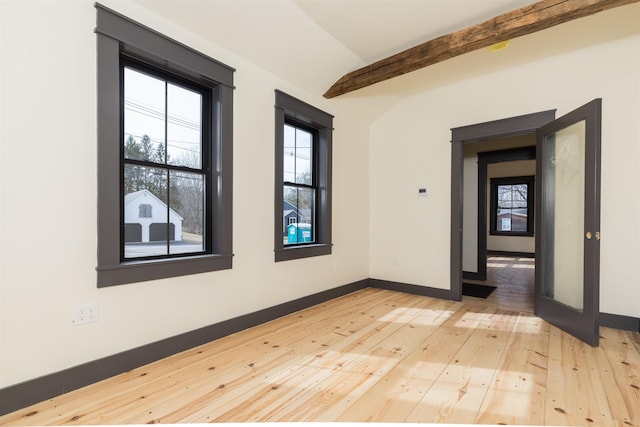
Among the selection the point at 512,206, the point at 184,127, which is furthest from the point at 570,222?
the point at 512,206

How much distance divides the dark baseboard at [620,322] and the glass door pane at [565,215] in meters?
0.44

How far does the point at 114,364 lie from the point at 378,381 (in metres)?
1.75

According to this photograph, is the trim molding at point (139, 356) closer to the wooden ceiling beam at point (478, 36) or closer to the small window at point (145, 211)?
the small window at point (145, 211)

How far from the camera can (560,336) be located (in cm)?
283

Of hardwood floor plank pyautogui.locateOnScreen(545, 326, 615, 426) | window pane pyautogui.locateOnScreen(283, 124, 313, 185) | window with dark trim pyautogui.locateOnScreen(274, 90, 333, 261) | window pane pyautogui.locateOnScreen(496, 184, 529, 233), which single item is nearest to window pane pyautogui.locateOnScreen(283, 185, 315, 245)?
window with dark trim pyautogui.locateOnScreen(274, 90, 333, 261)

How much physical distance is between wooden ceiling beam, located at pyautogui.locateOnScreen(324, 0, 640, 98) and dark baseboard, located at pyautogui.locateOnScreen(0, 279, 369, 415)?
279 centimetres

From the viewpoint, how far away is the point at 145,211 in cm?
233

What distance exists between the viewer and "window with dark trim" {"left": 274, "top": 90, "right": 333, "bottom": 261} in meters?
3.25

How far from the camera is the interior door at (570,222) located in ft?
8.53

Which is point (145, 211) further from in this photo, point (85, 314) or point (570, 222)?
point (570, 222)

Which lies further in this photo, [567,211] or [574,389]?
[567,211]

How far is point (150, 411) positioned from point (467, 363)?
2.12 m

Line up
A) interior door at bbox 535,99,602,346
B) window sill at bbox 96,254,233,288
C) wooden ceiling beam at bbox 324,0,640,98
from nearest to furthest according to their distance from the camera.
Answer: window sill at bbox 96,254,233,288, wooden ceiling beam at bbox 324,0,640,98, interior door at bbox 535,99,602,346

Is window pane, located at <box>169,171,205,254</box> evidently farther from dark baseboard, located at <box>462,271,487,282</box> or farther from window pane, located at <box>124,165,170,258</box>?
dark baseboard, located at <box>462,271,487,282</box>
